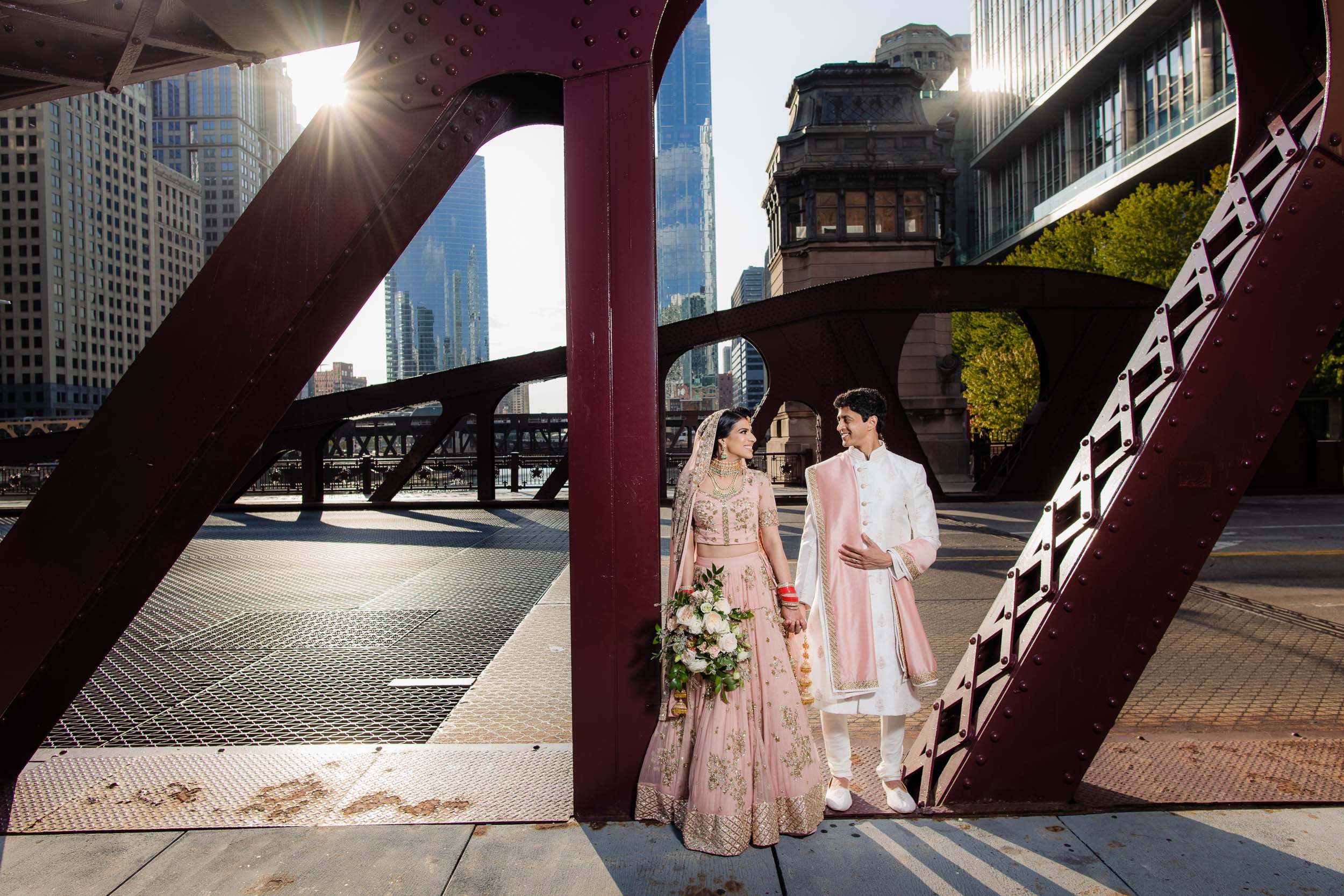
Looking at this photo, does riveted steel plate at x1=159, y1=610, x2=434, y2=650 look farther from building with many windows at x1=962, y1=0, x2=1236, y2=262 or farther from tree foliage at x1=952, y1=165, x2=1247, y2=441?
building with many windows at x1=962, y1=0, x2=1236, y2=262

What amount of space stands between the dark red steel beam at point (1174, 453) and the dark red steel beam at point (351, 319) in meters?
1.53

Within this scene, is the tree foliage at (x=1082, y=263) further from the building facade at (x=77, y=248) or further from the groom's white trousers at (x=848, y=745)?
the building facade at (x=77, y=248)

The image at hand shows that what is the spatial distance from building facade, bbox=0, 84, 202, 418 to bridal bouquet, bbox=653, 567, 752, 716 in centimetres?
12936

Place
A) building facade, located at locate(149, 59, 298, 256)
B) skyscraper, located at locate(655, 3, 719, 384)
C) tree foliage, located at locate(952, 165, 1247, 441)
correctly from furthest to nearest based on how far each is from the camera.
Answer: skyscraper, located at locate(655, 3, 719, 384), building facade, located at locate(149, 59, 298, 256), tree foliage, located at locate(952, 165, 1247, 441)

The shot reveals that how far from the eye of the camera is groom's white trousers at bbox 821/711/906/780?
12.1ft

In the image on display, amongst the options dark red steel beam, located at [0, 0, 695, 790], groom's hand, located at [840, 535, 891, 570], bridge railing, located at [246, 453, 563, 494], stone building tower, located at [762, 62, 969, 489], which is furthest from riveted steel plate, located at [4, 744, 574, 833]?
stone building tower, located at [762, 62, 969, 489]

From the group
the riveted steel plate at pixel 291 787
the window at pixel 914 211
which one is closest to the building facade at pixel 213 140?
the window at pixel 914 211

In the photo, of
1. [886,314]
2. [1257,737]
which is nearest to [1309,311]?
[1257,737]

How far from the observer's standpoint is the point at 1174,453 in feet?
10.6

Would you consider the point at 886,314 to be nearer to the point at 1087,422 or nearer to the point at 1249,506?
the point at 1087,422

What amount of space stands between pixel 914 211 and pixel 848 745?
118 ft

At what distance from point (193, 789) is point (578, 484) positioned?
8.04ft

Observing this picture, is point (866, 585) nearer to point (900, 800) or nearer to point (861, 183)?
point (900, 800)

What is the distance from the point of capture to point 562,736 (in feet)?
15.6
